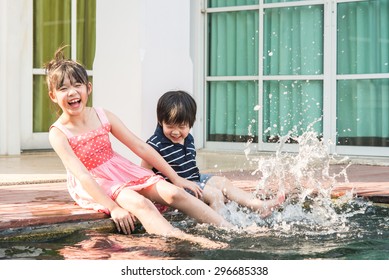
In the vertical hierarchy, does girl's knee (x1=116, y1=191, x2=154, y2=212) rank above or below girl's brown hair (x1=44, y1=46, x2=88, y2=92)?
below

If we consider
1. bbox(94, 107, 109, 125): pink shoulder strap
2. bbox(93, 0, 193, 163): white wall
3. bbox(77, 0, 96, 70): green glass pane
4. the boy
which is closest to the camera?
bbox(94, 107, 109, 125): pink shoulder strap

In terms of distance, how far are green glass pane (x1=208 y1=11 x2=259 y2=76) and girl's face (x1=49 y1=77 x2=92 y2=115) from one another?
15.5 ft

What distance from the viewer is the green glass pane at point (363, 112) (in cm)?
792

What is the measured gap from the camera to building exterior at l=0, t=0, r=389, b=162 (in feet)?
26.0

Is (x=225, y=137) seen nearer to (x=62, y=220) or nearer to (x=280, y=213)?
(x=280, y=213)

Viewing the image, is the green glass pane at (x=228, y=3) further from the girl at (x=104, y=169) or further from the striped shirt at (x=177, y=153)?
the girl at (x=104, y=169)

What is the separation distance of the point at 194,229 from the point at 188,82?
242cm

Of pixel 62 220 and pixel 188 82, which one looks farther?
pixel 188 82

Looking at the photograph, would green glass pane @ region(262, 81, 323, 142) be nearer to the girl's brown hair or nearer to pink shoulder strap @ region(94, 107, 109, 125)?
pink shoulder strap @ region(94, 107, 109, 125)

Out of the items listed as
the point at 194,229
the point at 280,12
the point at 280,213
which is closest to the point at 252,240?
the point at 194,229

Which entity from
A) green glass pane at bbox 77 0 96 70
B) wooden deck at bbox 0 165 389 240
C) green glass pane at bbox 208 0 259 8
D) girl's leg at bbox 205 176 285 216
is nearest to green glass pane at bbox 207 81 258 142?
green glass pane at bbox 208 0 259 8

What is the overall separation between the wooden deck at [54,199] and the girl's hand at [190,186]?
508 millimetres
